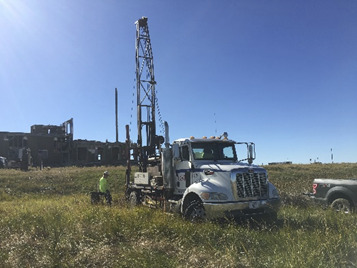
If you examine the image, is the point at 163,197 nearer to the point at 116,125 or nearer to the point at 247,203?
the point at 247,203

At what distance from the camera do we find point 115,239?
7270 millimetres

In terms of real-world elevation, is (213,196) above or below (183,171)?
below

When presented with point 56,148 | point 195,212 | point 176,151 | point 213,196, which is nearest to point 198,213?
point 195,212

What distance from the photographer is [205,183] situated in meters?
9.12

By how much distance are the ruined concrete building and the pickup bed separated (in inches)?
1208

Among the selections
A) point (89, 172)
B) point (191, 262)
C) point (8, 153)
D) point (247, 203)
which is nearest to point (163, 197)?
point (247, 203)

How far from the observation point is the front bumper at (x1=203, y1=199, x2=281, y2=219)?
27.8 ft

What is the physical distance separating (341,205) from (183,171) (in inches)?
200

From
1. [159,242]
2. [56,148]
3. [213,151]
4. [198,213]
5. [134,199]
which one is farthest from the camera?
[56,148]

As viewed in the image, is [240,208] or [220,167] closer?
[240,208]

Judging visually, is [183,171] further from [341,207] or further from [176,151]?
[341,207]

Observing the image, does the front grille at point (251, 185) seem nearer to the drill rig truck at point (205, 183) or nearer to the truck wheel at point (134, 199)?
the drill rig truck at point (205, 183)

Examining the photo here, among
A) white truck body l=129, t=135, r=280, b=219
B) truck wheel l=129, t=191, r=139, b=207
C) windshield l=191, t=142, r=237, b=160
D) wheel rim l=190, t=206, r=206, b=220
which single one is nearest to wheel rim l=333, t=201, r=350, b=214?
white truck body l=129, t=135, r=280, b=219

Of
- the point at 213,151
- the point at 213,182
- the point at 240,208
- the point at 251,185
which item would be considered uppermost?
the point at 213,151
